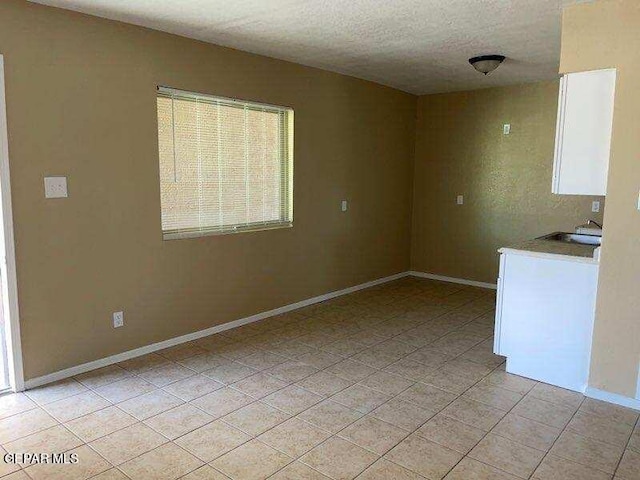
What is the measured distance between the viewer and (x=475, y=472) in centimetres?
218

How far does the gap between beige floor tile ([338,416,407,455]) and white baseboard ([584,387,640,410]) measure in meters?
1.30

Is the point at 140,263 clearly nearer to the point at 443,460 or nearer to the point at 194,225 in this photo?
the point at 194,225

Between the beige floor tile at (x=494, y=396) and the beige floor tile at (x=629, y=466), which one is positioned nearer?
the beige floor tile at (x=629, y=466)

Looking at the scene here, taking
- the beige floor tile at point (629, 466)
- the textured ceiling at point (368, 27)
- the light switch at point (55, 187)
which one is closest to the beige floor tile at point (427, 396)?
the beige floor tile at point (629, 466)

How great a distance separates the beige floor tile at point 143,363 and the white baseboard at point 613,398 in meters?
2.82

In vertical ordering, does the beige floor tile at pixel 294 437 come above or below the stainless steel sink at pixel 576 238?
below

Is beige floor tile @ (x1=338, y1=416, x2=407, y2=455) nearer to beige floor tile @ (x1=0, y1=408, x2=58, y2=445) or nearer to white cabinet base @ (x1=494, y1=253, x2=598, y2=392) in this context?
white cabinet base @ (x1=494, y1=253, x2=598, y2=392)

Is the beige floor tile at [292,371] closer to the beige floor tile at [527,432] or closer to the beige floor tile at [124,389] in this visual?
the beige floor tile at [124,389]

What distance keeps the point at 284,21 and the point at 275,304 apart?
8.19ft

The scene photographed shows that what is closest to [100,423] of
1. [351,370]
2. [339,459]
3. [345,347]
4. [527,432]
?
[339,459]

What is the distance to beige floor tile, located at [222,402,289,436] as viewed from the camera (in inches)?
100

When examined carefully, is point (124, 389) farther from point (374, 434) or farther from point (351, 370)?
point (374, 434)

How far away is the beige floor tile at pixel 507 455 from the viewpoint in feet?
7.29

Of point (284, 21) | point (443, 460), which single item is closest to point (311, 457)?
point (443, 460)
